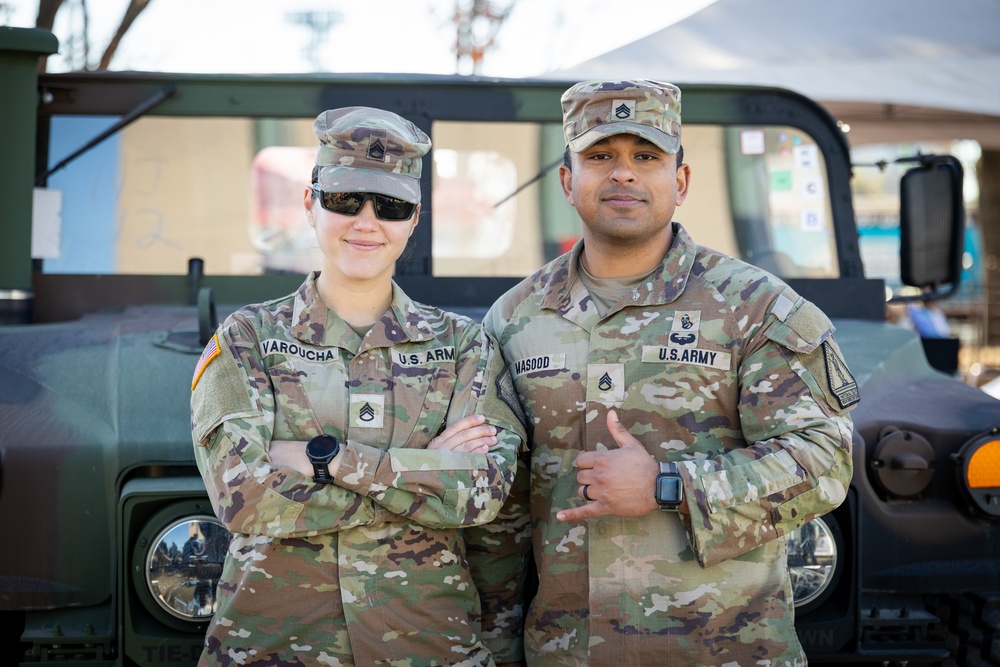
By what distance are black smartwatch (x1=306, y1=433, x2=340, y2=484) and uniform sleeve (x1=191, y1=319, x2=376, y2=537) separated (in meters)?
0.02

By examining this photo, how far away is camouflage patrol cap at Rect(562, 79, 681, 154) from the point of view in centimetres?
206

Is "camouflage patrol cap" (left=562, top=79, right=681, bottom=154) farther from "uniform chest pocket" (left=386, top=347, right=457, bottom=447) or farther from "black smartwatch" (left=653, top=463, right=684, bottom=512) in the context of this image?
"black smartwatch" (left=653, top=463, right=684, bottom=512)

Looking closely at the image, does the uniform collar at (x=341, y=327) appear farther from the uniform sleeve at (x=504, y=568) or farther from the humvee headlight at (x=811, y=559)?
the humvee headlight at (x=811, y=559)

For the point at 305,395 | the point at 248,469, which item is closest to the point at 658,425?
the point at 305,395

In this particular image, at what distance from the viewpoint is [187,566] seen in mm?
2098

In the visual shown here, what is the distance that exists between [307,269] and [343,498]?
139cm

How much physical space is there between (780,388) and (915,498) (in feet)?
2.12

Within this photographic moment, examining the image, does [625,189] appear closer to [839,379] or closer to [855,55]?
[839,379]

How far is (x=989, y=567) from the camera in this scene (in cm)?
238

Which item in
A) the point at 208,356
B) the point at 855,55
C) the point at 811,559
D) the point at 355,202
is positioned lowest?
the point at 811,559

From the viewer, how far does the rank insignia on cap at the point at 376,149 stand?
6.52 ft

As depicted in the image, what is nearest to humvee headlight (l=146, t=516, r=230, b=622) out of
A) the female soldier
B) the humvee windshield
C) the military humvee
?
the military humvee

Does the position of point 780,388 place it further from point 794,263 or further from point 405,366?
point 794,263

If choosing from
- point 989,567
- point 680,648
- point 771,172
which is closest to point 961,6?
point 771,172
